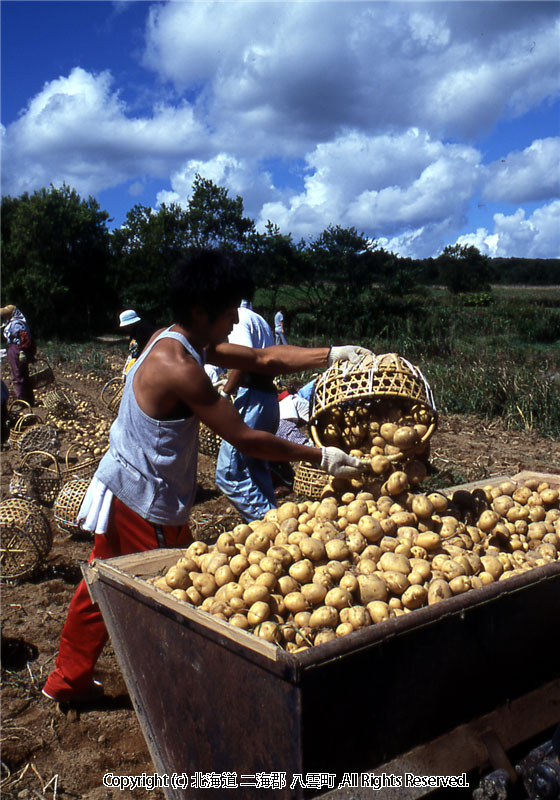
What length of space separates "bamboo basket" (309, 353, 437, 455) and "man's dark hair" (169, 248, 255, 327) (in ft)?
2.15

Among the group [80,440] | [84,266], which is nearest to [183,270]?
[80,440]

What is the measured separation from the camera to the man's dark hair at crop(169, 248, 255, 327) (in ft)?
8.86

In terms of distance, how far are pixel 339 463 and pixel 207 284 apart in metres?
0.97

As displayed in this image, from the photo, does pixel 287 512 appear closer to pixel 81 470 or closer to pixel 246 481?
pixel 246 481

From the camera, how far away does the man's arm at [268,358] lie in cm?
345


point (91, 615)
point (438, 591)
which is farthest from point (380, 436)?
Answer: point (91, 615)

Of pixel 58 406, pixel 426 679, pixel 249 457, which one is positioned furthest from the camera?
pixel 58 406

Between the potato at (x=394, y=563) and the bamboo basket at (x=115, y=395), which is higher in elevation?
the bamboo basket at (x=115, y=395)

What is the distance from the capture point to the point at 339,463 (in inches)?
112

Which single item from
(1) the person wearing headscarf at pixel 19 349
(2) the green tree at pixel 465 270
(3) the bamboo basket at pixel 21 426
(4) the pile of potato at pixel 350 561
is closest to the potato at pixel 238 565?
(4) the pile of potato at pixel 350 561

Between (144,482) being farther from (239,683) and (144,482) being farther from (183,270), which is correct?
(239,683)

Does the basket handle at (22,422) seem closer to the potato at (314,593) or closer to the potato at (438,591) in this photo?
the potato at (314,593)

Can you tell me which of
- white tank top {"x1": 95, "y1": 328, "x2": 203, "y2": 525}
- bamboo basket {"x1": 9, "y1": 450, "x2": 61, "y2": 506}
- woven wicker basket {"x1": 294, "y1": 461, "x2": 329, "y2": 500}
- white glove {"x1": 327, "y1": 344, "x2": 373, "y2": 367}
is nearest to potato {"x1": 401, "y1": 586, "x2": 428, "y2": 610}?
white tank top {"x1": 95, "y1": 328, "x2": 203, "y2": 525}

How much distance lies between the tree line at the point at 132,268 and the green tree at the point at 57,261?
0.16 ft
